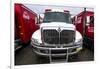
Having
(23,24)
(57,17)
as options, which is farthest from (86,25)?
(23,24)

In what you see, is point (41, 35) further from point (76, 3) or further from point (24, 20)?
point (76, 3)

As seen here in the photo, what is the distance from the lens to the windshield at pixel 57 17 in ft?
8.67

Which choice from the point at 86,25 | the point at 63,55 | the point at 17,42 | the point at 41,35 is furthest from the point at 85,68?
the point at 17,42

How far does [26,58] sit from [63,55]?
579mm

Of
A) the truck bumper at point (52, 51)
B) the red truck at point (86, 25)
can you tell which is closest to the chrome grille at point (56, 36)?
the truck bumper at point (52, 51)

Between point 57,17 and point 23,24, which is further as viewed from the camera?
point 57,17

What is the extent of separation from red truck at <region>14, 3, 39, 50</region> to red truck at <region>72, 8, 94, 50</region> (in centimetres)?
66

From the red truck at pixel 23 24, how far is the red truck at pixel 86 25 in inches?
26.0

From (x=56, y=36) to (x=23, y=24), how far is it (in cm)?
55

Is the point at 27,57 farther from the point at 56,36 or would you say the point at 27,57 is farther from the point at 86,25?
the point at 86,25

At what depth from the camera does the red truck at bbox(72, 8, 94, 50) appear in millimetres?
2715

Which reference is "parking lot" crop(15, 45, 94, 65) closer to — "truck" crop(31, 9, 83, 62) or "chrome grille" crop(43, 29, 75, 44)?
"truck" crop(31, 9, 83, 62)

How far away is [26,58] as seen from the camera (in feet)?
8.38

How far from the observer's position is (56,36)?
2666 mm
